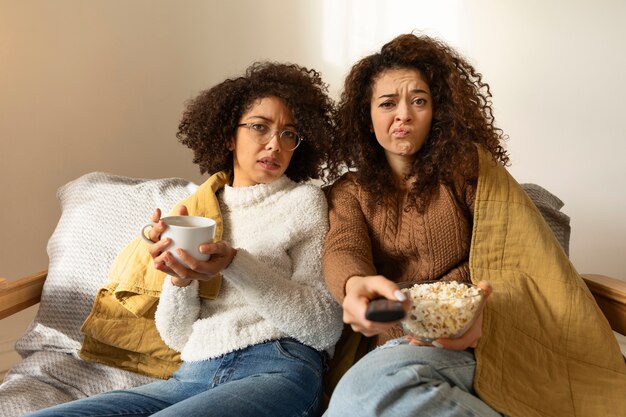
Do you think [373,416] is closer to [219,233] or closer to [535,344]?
[535,344]

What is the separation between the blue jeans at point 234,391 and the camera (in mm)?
1181

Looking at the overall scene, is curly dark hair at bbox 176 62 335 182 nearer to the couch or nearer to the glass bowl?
the couch

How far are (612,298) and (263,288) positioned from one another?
82 centimetres

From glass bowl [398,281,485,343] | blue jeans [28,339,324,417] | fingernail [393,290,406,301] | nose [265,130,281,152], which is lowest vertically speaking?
blue jeans [28,339,324,417]

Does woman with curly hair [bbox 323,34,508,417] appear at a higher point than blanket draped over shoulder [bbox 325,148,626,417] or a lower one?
higher

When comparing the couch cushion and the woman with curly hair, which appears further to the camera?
the couch cushion

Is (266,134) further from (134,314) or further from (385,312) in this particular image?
(385,312)

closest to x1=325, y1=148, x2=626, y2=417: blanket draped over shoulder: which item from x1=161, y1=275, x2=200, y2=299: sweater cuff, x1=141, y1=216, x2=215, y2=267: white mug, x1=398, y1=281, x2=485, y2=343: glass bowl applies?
x1=398, y1=281, x2=485, y2=343: glass bowl

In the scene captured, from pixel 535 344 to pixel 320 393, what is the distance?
446 millimetres

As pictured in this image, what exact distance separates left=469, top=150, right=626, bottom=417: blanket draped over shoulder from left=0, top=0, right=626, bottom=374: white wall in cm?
81

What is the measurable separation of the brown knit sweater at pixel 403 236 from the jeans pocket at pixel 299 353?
0.50 feet

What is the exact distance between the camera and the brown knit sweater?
1383 mm

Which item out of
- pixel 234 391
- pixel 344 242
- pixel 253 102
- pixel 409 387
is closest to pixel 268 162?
pixel 253 102

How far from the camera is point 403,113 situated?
1389 millimetres
